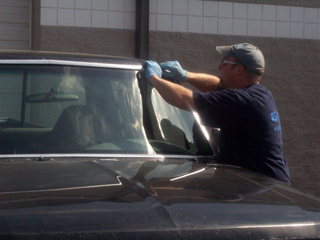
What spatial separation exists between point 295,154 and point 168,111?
4590 mm

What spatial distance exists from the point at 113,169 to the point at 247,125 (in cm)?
104

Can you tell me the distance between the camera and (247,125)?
2.50m

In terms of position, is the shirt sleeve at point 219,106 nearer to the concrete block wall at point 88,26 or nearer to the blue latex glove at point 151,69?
the blue latex glove at point 151,69

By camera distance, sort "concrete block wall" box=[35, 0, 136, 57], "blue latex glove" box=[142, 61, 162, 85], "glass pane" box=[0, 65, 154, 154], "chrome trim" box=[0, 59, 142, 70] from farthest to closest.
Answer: "concrete block wall" box=[35, 0, 136, 57]
"blue latex glove" box=[142, 61, 162, 85]
"chrome trim" box=[0, 59, 142, 70]
"glass pane" box=[0, 65, 154, 154]

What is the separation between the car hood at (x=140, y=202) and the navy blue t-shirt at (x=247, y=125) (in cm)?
57

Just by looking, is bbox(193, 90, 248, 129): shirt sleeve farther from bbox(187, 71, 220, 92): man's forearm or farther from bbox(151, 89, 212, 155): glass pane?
bbox(187, 71, 220, 92): man's forearm

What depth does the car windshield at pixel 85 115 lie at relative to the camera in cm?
225

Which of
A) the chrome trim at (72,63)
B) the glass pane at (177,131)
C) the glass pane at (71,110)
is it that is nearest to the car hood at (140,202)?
the glass pane at (71,110)

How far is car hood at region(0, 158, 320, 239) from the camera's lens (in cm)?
124

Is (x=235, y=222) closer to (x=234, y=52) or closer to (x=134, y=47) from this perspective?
(x=234, y=52)

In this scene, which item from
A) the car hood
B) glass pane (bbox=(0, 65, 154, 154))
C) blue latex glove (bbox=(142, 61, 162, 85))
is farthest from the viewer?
blue latex glove (bbox=(142, 61, 162, 85))

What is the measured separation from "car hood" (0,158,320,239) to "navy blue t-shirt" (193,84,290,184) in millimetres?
572

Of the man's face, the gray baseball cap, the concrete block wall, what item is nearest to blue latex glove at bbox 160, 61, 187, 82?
the man's face

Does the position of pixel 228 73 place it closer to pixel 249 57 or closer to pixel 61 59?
pixel 249 57
